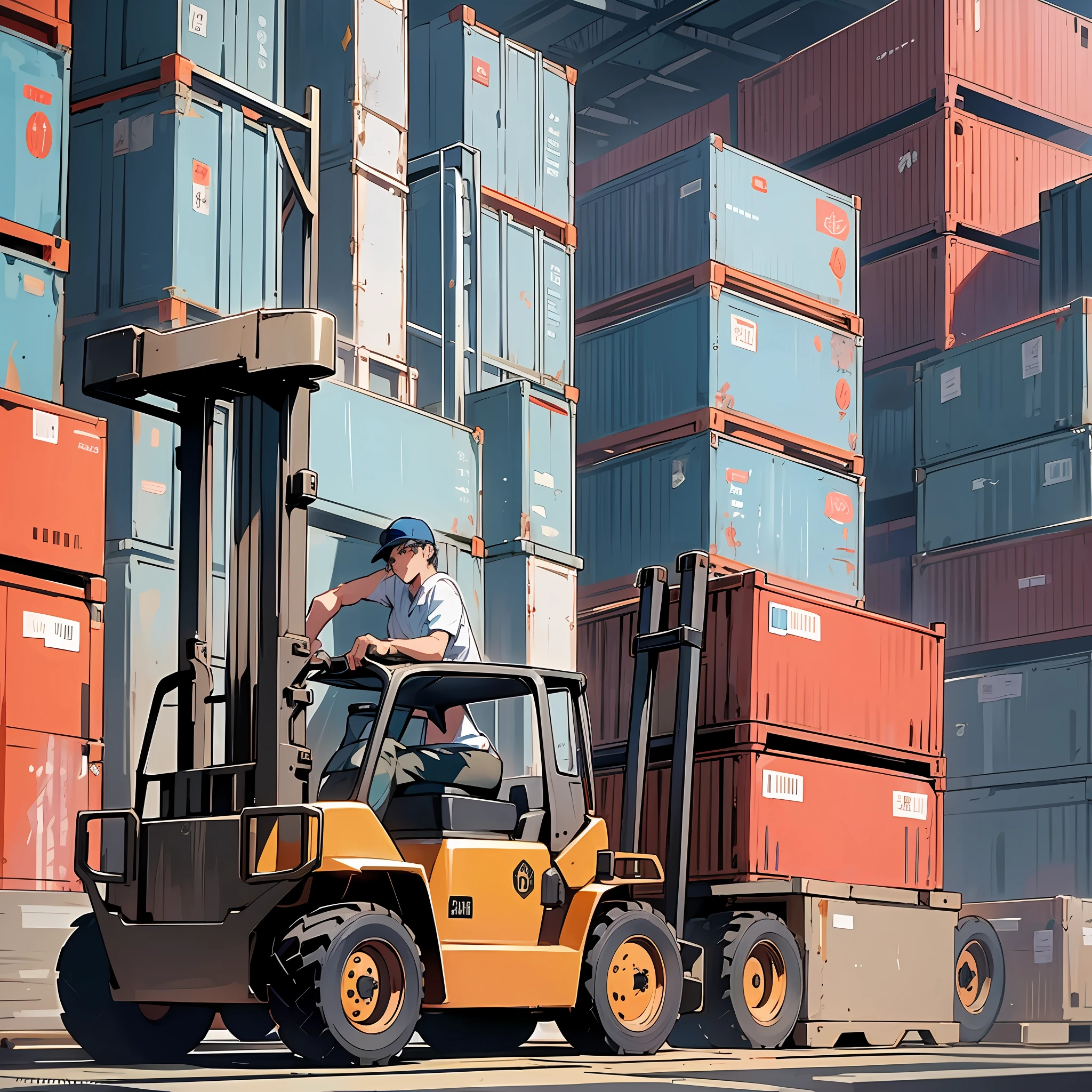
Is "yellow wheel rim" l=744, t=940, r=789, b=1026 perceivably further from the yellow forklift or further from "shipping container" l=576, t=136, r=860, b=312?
"shipping container" l=576, t=136, r=860, b=312

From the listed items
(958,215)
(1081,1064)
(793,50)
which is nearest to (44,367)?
(1081,1064)

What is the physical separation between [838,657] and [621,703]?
1.44m

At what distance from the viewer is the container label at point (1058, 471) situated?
42.7 feet

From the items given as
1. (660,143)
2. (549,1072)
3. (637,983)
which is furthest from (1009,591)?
(660,143)

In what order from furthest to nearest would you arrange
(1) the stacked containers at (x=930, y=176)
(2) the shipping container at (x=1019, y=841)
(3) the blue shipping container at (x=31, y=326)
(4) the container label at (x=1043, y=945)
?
(1) the stacked containers at (x=930, y=176), (2) the shipping container at (x=1019, y=841), (4) the container label at (x=1043, y=945), (3) the blue shipping container at (x=31, y=326)

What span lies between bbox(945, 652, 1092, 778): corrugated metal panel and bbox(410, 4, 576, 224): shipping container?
189 inches

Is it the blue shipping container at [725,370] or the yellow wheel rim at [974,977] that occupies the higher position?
the blue shipping container at [725,370]

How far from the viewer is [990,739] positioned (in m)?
12.6

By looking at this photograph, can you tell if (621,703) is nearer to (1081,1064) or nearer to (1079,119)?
(1081,1064)

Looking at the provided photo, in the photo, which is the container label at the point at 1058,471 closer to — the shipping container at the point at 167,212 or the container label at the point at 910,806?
the container label at the point at 910,806

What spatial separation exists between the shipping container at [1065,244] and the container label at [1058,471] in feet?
6.09

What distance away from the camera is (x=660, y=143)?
2038 cm

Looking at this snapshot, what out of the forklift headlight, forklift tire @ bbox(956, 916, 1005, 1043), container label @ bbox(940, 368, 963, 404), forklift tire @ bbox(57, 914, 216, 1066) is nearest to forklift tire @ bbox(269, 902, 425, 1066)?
the forklift headlight

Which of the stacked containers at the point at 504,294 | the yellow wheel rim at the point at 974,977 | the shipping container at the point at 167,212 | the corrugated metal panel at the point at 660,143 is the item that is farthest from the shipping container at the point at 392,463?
the corrugated metal panel at the point at 660,143
